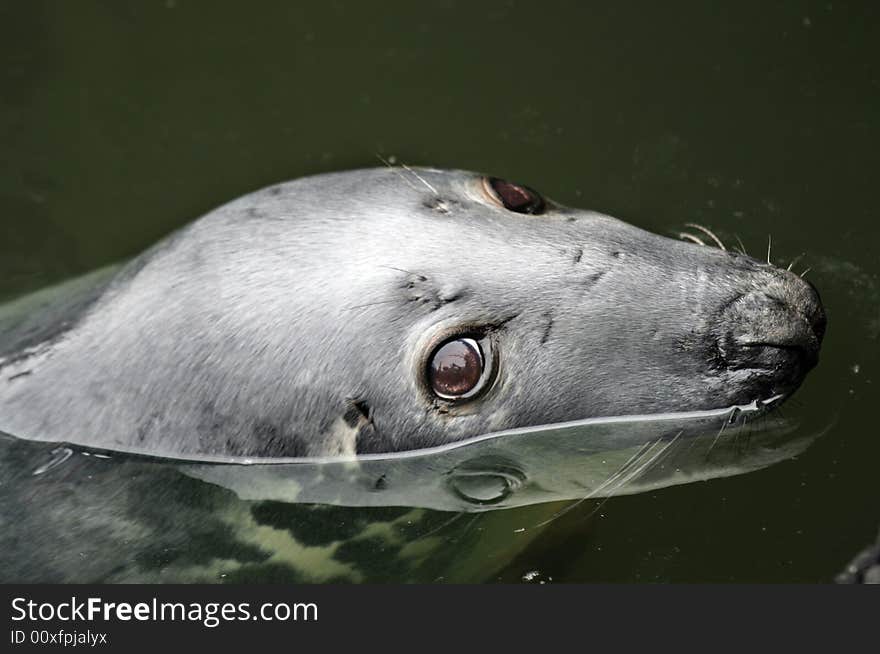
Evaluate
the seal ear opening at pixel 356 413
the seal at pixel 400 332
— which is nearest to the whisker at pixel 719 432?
the seal at pixel 400 332

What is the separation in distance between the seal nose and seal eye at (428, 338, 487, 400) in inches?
24.6

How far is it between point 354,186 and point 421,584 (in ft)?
3.67

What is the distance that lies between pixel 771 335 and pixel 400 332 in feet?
3.09

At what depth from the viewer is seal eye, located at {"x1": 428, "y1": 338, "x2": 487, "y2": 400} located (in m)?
2.72

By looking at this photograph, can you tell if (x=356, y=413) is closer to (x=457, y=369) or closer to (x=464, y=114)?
(x=457, y=369)

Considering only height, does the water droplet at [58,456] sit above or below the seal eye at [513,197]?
below

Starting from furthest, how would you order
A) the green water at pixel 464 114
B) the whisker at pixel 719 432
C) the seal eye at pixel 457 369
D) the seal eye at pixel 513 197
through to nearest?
the green water at pixel 464 114 → the seal eye at pixel 513 197 → the whisker at pixel 719 432 → the seal eye at pixel 457 369

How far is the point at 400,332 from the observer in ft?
8.95

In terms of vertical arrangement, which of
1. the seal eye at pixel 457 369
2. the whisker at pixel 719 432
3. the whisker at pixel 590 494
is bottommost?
the whisker at pixel 590 494

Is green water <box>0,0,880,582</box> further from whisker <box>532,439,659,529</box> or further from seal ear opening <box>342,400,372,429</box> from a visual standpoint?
seal ear opening <box>342,400,372,429</box>

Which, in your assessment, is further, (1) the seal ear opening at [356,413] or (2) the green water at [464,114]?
(2) the green water at [464,114]

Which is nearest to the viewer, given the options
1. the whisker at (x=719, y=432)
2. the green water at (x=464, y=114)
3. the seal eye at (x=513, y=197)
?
the whisker at (x=719, y=432)

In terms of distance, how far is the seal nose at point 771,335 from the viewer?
2.76 meters

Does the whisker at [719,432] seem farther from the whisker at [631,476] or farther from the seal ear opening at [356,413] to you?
the seal ear opening at [356,413]
